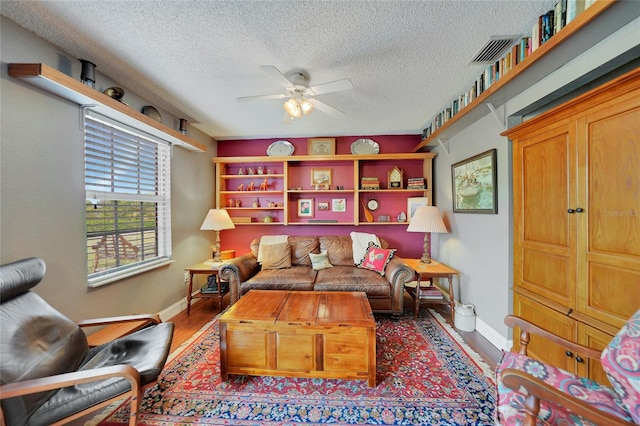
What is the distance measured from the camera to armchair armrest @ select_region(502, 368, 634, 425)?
0.80 m

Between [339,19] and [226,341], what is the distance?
2397 mm

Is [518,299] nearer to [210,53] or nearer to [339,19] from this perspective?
[339,19]

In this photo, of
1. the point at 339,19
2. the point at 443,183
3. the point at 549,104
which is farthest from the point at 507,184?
the point at 339,19

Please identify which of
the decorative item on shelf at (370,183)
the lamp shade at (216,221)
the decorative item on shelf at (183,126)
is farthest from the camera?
the decorative item on shelf at (370,183)

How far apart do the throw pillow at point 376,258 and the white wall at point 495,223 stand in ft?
2.87

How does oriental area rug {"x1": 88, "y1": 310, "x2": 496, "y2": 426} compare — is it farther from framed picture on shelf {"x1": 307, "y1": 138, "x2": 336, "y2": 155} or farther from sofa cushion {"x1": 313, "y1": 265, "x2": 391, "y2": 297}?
framed picture on shelf {"x1": 307, "y1": 138, "x2": 336, "y2": 155}

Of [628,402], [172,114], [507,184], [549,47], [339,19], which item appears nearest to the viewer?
[628,402]

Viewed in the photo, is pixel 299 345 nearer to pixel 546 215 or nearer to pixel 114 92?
pixel 546 215

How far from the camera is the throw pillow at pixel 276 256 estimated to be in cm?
324

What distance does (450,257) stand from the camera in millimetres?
3146

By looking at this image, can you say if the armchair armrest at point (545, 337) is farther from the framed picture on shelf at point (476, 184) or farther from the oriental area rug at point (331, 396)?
the framed picture on shelf at point (476, 184)

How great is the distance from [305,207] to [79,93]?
282 cm

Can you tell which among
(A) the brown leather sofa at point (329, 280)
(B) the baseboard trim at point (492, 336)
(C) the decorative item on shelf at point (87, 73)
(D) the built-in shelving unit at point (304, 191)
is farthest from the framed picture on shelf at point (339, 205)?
(C) the decorative item on shelf at point (87, 73)

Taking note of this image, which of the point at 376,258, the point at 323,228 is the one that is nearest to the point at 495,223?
the point at 376,258
